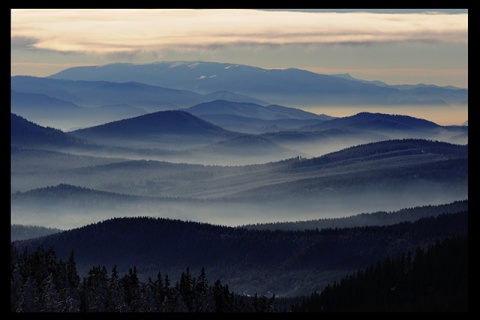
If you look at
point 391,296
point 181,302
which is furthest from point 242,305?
point 391,296

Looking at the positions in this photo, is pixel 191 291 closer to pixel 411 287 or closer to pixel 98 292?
pixel 98 292

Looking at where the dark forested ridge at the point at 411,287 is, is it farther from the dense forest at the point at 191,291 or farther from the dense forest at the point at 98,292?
the dense forest at the point at 98,292

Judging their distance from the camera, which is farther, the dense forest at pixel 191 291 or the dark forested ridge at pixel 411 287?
the dark forested ridge at pixel 411 287

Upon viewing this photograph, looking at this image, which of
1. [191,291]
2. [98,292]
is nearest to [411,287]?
[191,291]

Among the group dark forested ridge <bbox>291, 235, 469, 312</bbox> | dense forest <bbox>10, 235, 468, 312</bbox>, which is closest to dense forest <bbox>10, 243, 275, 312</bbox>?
dense forest <bbox>10, 235, 468, 312</bbox>

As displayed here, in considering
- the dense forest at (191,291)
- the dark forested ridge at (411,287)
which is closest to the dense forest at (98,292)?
the dense forest at (191,291)
